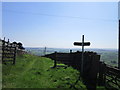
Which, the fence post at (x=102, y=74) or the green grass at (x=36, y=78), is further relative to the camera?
the fence post at (x=102, y=74)

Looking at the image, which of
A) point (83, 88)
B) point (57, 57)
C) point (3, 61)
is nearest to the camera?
point (83, 88)

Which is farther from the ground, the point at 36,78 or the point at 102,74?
the point at 102,74

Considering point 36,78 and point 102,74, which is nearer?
point 36,78

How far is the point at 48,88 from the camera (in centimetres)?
608

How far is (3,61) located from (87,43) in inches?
313

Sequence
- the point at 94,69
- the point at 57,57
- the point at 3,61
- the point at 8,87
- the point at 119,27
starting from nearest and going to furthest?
1. the point at 8,87
2. the point at 94,69
3. the point at 3,61
4. the point at 119,27
5. the point at 57,57

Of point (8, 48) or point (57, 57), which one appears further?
point (57, 57)

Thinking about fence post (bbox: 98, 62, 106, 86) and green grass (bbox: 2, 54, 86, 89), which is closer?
green grass (bbox: 2, 54, 86, 89)

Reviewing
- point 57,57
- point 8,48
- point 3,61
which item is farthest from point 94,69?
point 8,48

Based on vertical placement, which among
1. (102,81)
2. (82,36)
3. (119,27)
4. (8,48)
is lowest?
(102,81)

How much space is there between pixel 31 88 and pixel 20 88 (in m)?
0.48

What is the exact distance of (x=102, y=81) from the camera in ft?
26.3

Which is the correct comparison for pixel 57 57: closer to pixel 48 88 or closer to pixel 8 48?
pixel 8 48

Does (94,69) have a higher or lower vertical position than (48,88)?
higher
